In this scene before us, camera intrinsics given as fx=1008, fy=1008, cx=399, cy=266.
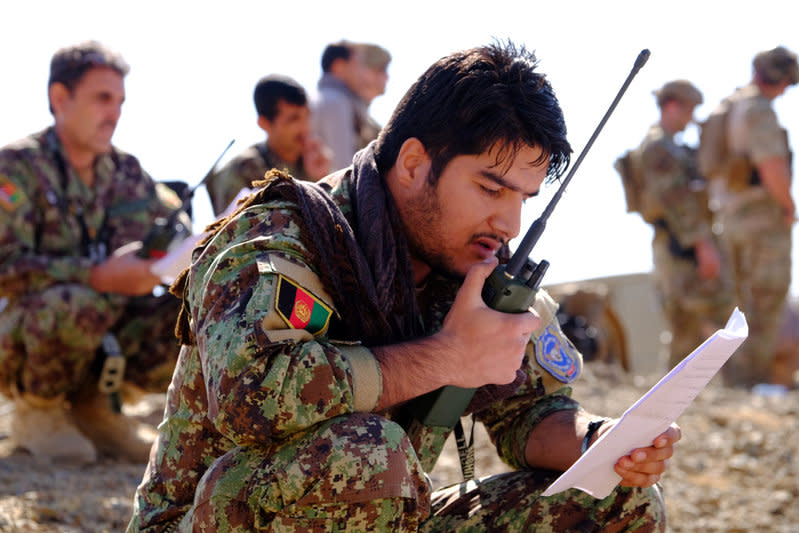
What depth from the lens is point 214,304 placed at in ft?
6.45

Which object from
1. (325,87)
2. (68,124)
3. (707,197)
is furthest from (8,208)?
(707,197)

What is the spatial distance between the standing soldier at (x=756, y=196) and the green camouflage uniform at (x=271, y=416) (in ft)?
19.6

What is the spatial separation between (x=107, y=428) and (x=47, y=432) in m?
0.27

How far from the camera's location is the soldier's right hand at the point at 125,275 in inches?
162

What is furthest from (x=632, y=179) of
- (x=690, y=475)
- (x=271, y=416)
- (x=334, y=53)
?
(x=271, y=416)

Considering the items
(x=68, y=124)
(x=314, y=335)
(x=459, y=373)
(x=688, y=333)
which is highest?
(x=68, y=124)

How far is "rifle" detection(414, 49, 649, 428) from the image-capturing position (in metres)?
2.13

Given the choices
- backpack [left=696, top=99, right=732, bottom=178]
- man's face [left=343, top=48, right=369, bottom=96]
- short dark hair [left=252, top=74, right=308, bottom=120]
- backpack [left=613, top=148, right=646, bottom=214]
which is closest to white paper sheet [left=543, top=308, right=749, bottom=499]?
short dark hair [left=252, top=74, right=308, bottom=120]

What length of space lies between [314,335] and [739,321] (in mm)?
847

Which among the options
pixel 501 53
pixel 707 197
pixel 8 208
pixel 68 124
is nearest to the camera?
pixel 501 53

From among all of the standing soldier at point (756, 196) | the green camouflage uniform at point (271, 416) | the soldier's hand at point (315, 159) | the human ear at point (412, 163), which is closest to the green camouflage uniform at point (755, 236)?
the standing soldier at point (756, 196)

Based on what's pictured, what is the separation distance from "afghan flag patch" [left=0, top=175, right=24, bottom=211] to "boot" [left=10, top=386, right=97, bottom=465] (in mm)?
795

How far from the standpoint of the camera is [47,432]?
420 cm

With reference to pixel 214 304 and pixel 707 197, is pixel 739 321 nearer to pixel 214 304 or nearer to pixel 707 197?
pixel 214 304
